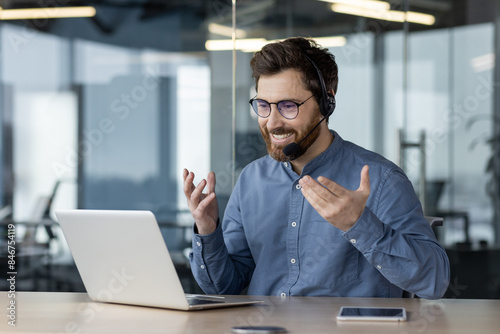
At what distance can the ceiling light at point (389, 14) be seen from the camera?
4012 mm

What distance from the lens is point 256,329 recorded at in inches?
55.4

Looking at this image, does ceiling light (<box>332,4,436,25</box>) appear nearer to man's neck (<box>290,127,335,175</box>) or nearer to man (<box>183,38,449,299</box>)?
man (<box>183,38,449,299</box>)

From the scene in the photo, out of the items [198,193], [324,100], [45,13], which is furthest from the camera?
[45,13]

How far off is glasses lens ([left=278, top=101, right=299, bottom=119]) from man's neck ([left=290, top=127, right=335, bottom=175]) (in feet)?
0.40

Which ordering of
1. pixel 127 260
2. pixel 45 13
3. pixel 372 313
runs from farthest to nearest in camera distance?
pixel 45 13 < pixel 127 260 < pixel 372 313

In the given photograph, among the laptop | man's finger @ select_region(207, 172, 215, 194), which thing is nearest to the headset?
man's finger @ select_region(207, 172, 215, 194)

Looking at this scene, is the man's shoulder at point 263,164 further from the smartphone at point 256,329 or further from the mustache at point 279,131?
the smartphone at point 256,329

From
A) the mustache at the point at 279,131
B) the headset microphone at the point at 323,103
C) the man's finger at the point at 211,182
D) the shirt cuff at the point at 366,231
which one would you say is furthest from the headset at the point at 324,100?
the shirt cuff at the point at 366,231

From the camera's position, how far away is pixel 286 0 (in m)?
4.09

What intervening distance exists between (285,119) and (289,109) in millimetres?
34

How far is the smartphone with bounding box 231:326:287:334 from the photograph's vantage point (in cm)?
139

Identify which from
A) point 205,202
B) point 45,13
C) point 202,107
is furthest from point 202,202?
point 45,13

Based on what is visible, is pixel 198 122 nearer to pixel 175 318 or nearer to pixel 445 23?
pixel 445 23

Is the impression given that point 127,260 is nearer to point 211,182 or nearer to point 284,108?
point 211,182
